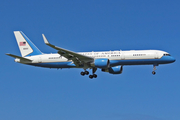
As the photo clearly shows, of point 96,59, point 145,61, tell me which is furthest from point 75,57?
point 145,61

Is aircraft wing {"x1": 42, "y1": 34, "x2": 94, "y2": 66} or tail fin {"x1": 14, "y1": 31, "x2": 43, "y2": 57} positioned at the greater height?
tail fin {"x1": 14, "y1": 31, "x2": 43, "y2": 57}

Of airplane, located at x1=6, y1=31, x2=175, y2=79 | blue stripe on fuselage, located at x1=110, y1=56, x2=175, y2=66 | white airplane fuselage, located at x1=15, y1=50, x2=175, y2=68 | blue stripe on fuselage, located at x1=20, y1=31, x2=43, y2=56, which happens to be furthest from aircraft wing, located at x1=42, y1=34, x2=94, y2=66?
blue stripe on fuselage, located at x1=20, y1=31, x2=43, y2=56

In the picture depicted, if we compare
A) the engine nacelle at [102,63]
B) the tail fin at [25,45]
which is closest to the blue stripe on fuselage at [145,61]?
the engine nacelle at [102,63]

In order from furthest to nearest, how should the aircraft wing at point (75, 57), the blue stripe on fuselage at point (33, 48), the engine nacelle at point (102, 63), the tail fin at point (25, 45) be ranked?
the tail fin at point (25, 45)
the blue stripe on fuselage at point (33, 48)
the engine nacelle at point (102, 63)
the aircraft wing at point (75, 57)

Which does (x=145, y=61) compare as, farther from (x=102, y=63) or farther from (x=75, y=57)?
(x=75, y=57)

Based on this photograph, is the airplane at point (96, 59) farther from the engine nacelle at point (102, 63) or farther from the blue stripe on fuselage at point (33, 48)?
the blue stripe on fuselage at point (33, 48)

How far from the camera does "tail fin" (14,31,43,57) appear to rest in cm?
6781

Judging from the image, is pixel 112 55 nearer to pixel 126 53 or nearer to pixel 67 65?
pixel 126 53

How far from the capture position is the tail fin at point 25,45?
222 ft

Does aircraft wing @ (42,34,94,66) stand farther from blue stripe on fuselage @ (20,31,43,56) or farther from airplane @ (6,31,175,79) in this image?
blue stripe on fuselage @ (20,31,43,56)

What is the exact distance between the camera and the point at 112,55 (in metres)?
60.9

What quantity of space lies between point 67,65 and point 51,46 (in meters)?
10.6

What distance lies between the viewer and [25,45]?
226 ft

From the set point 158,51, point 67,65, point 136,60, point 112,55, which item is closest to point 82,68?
point 67,65
